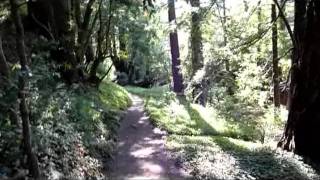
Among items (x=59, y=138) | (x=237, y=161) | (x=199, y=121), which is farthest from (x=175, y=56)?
(x=59, y=138)

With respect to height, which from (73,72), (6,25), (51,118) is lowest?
(51,118)

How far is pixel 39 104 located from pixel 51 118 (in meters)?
0.34

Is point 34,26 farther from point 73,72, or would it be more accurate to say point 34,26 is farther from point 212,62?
point 212,62

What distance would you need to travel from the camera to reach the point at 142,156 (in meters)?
9.62

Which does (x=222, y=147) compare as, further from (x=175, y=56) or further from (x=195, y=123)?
(x=175, y=56)

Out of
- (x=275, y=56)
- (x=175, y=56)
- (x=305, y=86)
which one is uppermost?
(x=175, y=56)

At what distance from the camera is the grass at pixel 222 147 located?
27.8 ft

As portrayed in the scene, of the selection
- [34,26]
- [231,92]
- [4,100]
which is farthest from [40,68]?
[231,92]

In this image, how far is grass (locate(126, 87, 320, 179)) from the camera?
847cm

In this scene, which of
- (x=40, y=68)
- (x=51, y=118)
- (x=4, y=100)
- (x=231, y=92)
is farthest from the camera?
(x=231, y=92)

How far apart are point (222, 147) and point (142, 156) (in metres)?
2.20

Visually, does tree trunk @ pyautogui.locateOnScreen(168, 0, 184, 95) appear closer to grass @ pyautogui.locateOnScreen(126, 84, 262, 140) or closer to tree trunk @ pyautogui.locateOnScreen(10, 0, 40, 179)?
grass @ pyautogui.locateOnScreen(126, 84, 262, 140)

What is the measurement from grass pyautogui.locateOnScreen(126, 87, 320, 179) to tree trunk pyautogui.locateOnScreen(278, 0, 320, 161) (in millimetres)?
662

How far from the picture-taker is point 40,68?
26.7ft
